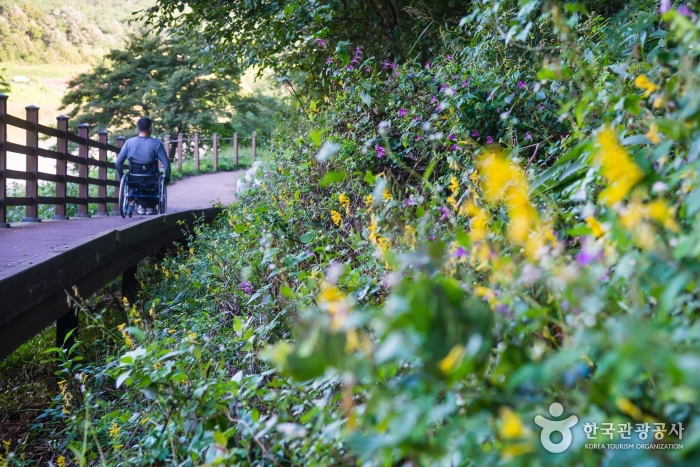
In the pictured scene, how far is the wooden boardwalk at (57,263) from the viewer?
3607 mm

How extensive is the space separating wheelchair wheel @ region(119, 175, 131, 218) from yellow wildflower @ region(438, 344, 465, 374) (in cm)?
815

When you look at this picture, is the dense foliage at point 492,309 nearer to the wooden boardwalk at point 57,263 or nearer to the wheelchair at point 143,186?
the wooden boardwalk at point 57,263

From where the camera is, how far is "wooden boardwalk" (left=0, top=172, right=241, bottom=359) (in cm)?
361

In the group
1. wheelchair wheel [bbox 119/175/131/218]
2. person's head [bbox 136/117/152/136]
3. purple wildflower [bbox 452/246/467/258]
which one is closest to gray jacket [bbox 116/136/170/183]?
person's head [bbox 136/117/152/136]

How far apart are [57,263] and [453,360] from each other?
4.16 meters

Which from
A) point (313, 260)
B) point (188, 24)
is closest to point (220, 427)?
point (313, 260)

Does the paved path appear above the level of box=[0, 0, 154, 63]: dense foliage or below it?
below

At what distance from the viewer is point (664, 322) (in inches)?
42.6

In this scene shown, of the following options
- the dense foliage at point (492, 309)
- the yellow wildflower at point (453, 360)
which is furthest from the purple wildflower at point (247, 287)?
the yellow wildflower at point (453, 360)

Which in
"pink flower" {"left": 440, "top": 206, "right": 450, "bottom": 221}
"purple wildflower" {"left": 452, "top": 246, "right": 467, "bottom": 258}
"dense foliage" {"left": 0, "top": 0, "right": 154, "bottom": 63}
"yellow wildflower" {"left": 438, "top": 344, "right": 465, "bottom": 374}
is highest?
"dense foliage" {"left": 0, "top": 0, "right": 154, "bottom": 63}

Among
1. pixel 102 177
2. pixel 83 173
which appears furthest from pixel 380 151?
pixel 102 177

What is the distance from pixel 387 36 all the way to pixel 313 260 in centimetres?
540

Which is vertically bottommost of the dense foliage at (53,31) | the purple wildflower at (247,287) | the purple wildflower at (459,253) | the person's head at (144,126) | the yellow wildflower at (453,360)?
the purple wildflower at (247,287)

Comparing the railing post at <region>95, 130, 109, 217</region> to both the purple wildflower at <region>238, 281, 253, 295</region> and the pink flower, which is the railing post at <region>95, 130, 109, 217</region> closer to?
the purple wildflower at <region>238, 281, 253, 295</region>
